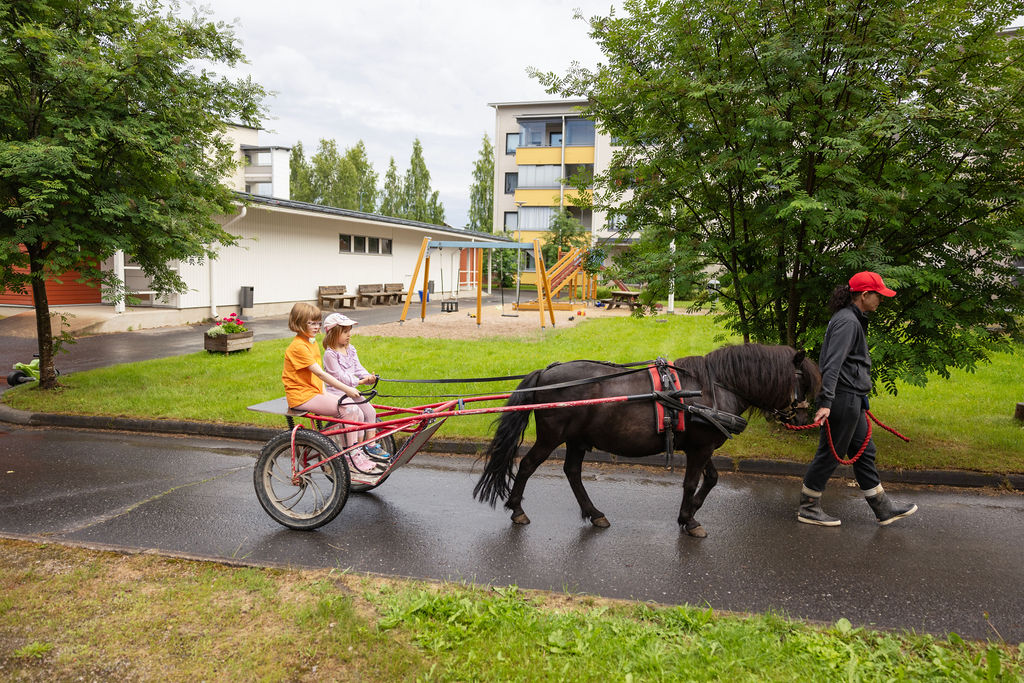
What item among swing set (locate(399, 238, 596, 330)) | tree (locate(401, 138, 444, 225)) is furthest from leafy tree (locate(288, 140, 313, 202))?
swing set (locate(399, 238, 596, 330))

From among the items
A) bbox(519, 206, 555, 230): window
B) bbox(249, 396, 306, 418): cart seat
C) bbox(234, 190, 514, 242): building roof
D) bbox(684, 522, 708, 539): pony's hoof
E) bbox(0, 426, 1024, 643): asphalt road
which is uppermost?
bbox(519, 206, 555, 230): window

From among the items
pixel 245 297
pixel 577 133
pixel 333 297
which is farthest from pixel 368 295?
pixel 577 133

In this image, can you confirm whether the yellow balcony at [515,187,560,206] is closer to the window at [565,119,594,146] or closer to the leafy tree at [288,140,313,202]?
the window at [565,119,594,146]

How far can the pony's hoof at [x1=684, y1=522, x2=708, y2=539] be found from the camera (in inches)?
182

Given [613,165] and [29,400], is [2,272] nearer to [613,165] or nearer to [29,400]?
[29,400]

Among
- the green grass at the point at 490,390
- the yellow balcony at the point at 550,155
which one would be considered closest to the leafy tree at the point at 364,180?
the yellow balcony at the point at 550,155

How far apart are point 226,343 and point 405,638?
10490 mm

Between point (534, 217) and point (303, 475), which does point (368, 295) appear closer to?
point (534, 217)

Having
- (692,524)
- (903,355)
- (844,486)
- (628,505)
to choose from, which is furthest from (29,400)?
(903,355)

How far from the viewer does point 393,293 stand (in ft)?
90.3

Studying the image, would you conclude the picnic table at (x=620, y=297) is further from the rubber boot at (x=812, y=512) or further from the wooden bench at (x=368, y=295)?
the rubber boot at (x=812, y=512)

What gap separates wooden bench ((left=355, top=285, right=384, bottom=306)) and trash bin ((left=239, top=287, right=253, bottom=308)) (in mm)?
6013

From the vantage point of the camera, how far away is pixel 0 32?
25.9 ft

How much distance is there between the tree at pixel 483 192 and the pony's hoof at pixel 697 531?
172 ft
